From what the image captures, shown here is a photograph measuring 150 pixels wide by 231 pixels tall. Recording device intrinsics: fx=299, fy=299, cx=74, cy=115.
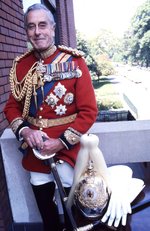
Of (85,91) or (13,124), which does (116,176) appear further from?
(13,124)

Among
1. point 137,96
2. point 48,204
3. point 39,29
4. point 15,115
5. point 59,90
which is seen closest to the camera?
point 39,29

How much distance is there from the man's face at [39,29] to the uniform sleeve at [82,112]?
0.30 m

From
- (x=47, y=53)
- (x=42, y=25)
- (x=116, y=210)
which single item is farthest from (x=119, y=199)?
Answer: (x=42, y=25)

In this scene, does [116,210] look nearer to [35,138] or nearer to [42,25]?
[35,138]

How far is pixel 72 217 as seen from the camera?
1.68 meters

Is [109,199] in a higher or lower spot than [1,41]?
lower

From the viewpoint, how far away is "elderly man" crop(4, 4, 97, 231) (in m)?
1.76

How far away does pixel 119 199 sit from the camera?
63.7 inches

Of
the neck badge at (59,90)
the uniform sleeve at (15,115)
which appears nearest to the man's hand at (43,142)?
the uniform sleeve at (15,115)

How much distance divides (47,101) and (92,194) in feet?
2.12

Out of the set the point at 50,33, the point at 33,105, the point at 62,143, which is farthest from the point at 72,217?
the point at 50,33

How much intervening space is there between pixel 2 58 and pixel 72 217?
165 cm

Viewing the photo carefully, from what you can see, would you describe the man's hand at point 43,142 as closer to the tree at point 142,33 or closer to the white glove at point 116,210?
the white glove at point 116,210

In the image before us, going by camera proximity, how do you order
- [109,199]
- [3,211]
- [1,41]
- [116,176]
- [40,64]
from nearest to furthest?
[109,199] < [116,176] < [40,64] < [3,211] < [1,41]
